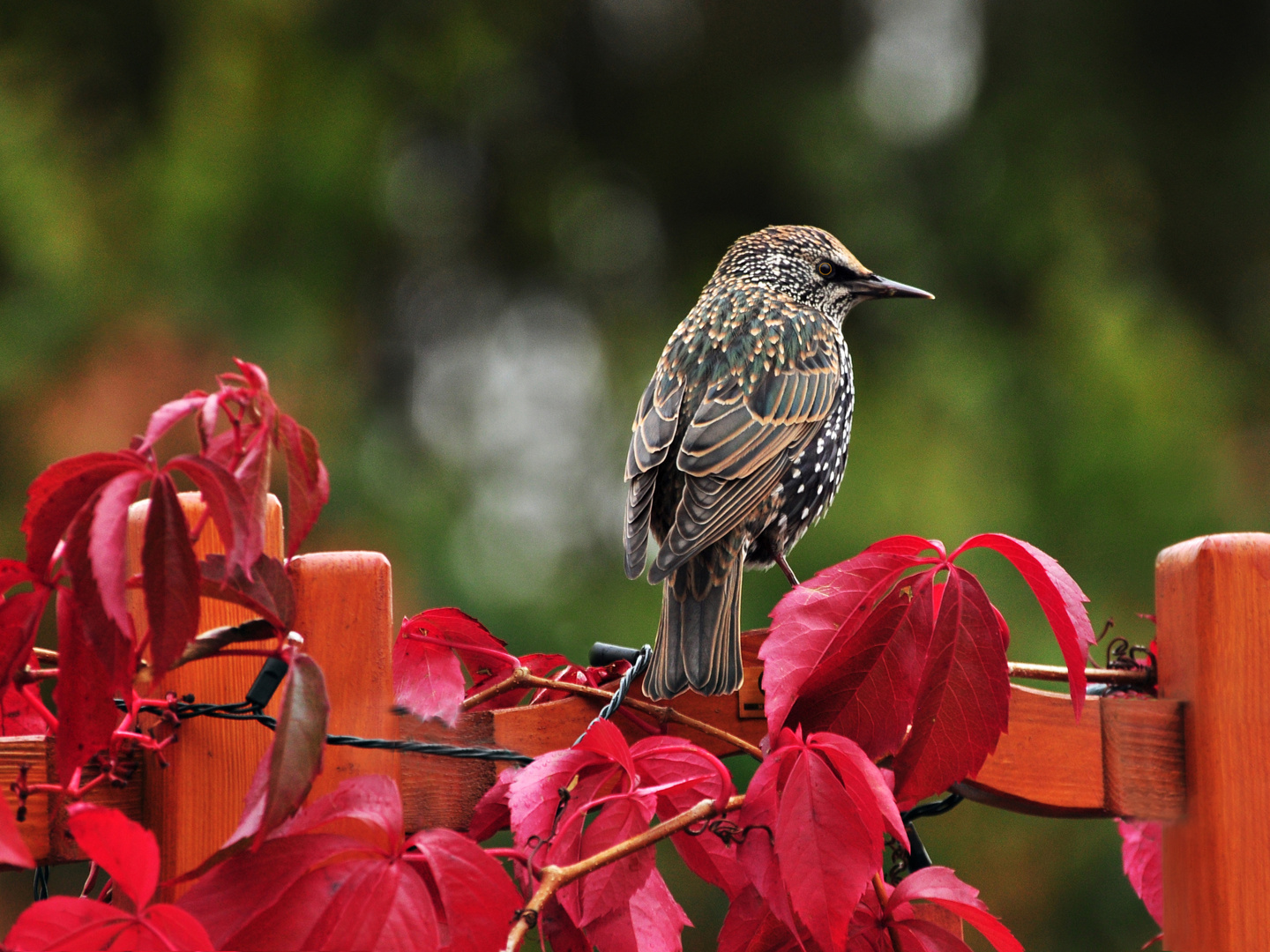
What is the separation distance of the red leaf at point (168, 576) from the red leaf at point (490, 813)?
416mm

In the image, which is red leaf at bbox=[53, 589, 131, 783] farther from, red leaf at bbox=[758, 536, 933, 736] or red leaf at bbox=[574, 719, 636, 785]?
red leaf at bbox=[758, 536, 933, 736]

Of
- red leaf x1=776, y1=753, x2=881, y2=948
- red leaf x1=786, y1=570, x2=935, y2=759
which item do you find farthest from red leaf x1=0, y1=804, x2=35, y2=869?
red leaf x1=786, y1=570, x2=935, y2=759

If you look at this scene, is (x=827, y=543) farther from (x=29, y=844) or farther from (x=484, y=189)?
(x=29, y=844)

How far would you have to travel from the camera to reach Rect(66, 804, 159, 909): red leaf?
0.67 m

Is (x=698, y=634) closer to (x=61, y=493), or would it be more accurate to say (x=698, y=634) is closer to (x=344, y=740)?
(x=344, y=740)

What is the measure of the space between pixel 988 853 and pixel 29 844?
3429 millimetres

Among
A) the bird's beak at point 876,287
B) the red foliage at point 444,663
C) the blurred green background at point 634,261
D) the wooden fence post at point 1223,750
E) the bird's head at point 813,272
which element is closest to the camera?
the red foliage at point 444,663

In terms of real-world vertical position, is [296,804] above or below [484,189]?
below

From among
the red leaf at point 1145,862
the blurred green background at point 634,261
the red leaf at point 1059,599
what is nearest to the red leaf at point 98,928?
the red leaf at point 1059,599

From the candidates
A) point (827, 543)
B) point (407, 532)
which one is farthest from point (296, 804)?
point (407, 532)

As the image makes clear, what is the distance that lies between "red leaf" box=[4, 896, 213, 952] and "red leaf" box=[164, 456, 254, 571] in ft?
0.65

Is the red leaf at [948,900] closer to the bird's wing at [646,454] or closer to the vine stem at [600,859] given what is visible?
the vine stem at [600,859]

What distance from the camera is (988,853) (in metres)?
3.84

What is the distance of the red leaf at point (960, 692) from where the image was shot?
0.94m
